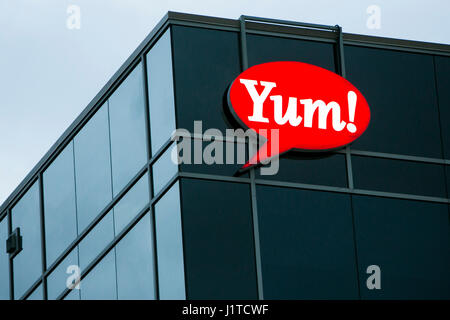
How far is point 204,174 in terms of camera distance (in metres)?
17.1

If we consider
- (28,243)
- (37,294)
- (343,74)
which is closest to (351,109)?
(343,74)

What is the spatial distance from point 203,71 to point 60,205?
4803 mm

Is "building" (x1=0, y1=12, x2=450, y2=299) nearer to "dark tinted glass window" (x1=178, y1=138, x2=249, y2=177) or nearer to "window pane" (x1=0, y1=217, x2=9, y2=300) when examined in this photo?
"dark tinted glass window" (x1=178, y1=138, x2=249, y2=177)

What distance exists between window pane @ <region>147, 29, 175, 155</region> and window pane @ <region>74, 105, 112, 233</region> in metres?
1.74

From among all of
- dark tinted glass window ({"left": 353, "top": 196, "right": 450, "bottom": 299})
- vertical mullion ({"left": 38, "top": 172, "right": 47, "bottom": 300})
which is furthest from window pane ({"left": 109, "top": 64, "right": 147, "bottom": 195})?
dark tinted glass window ({"left": 353, "top": 196, "right": 450, "bottom": 299})

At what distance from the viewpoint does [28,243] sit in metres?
22.7

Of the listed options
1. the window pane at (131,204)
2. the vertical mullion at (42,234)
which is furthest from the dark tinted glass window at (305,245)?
the vertical mullion at (42,234)

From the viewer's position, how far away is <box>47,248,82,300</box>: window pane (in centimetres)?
2045

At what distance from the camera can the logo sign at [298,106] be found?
17703 millimetres

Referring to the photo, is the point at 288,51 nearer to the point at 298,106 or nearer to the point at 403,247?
the point at 298,106

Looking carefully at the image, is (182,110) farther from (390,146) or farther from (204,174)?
(390,146)

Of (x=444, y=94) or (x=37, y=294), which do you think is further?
(x=37, y=294)

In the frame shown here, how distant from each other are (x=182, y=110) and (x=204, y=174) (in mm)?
1073

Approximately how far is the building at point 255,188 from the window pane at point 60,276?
0.31ft
